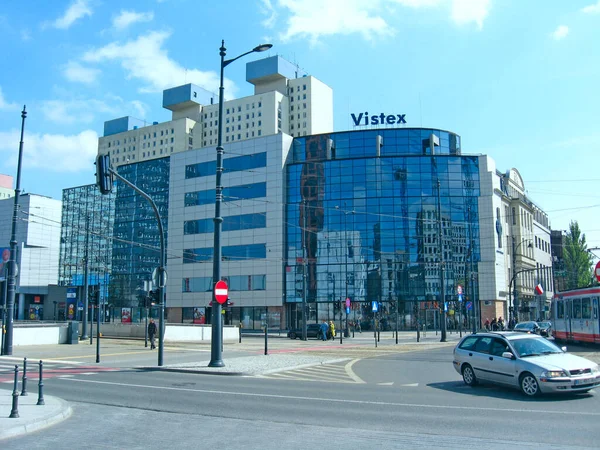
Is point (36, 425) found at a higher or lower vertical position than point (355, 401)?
higher

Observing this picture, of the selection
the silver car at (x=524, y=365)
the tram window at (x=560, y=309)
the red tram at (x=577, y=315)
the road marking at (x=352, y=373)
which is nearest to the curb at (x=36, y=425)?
the road marking at (x=352, y=373)

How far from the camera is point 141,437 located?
8875 millimetres

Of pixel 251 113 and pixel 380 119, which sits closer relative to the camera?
pixel 380 119

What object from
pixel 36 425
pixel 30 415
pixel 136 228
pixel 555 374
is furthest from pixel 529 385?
pixel 136 228

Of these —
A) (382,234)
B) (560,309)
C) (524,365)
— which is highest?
(382,234)

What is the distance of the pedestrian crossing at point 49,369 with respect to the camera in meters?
17.4

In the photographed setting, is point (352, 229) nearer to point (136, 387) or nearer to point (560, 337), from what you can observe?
point (560, 337)

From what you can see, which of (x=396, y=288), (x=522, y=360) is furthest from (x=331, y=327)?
(x=522, y=360)

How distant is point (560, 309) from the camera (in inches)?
1273

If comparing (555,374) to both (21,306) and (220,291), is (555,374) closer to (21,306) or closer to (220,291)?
(220,291)

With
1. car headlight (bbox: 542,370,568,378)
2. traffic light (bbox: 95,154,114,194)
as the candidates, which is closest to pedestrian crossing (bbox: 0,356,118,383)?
traffic light (bbox: 95,154,114,194)

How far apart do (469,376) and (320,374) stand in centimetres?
546

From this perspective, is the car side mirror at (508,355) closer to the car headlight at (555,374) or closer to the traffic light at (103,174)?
A: the car headlight at (555,374)

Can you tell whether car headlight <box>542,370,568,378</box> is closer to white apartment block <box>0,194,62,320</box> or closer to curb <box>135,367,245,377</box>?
curb <box>135,367,245,377</box>
